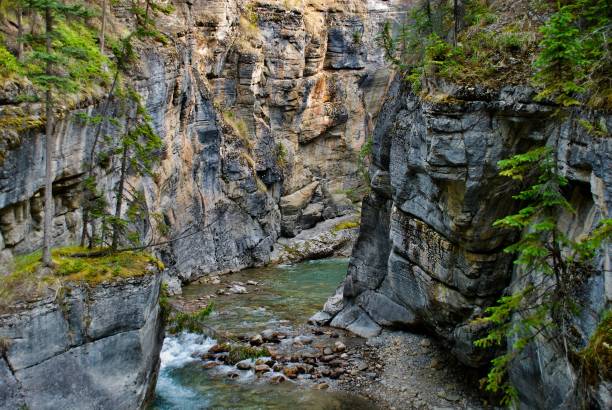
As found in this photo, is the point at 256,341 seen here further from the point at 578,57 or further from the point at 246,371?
the point at 578,57

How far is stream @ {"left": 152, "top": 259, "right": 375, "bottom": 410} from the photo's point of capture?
19.2 metres

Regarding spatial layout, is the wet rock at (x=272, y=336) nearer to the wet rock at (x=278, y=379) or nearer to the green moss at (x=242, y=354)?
the green moss at (x=242, y=354)

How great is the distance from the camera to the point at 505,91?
16297 millimetres

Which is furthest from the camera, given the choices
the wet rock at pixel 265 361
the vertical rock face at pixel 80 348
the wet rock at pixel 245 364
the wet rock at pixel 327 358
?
the wet rock at pixel 327 358

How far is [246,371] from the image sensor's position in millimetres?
21688

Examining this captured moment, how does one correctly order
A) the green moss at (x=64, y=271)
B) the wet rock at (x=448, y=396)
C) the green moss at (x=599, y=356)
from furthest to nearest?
the wet rock at (x=448, y=396)
the green moss at (x=64, y=271)
the green moss at (x=599, y=356)

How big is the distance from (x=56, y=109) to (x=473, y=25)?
15.1m

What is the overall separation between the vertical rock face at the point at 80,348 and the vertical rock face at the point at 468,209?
973 centimetres

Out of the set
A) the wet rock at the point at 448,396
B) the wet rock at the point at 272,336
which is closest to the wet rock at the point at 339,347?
the wet rock at the point at 272,336

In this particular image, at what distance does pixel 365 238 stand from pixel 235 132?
18072 millimetres

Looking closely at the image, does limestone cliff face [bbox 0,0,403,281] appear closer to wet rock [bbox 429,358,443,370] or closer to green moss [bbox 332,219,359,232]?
green moss [bbox 332,219,359,232]

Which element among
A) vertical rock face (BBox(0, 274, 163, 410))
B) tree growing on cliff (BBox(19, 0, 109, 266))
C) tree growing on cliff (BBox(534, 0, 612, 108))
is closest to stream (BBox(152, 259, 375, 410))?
vertical rock face (BBox(0, 274, 163, 410))

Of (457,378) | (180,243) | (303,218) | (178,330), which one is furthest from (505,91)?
(303,218)

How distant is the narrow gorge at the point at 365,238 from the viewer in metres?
12.2
